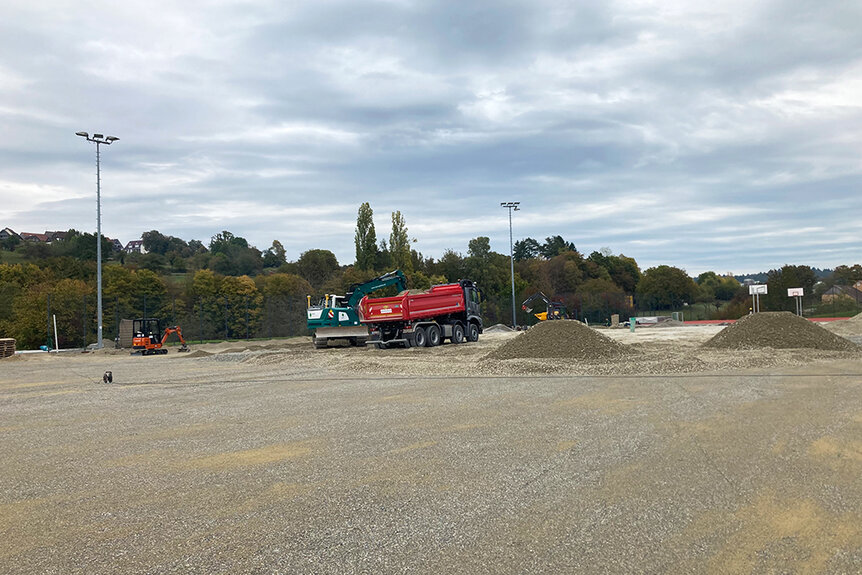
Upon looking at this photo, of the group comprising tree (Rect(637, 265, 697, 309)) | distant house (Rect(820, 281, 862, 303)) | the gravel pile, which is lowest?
the gravel pile

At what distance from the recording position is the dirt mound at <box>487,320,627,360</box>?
17969 millimetres

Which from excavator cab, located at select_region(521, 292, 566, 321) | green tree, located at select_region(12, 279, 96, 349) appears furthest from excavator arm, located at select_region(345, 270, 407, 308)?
green tree, located at select_region(12, 279, 96, 349)

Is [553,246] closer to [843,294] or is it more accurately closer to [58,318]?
[843,294]

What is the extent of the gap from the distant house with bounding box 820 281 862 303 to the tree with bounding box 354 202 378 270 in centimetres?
4199

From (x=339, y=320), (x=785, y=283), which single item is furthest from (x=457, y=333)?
(x=785, y=283)

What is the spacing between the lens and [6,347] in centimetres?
2830

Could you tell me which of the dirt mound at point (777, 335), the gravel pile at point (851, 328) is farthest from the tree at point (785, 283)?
the dirt mound at point (777, 335)

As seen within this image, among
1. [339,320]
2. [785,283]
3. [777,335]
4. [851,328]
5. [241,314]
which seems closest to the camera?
[777,335]

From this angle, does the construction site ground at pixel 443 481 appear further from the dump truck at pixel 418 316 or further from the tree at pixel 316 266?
the tree at pixel 316 266

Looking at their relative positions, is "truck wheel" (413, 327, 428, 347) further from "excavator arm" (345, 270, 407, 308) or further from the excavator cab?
the excavator cab

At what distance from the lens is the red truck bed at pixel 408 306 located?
2486 centimetres

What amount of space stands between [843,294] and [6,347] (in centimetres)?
6184

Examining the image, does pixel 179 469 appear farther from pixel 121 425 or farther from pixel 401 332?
pixel 401 332

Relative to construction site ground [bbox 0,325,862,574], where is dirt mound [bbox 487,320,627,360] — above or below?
above
